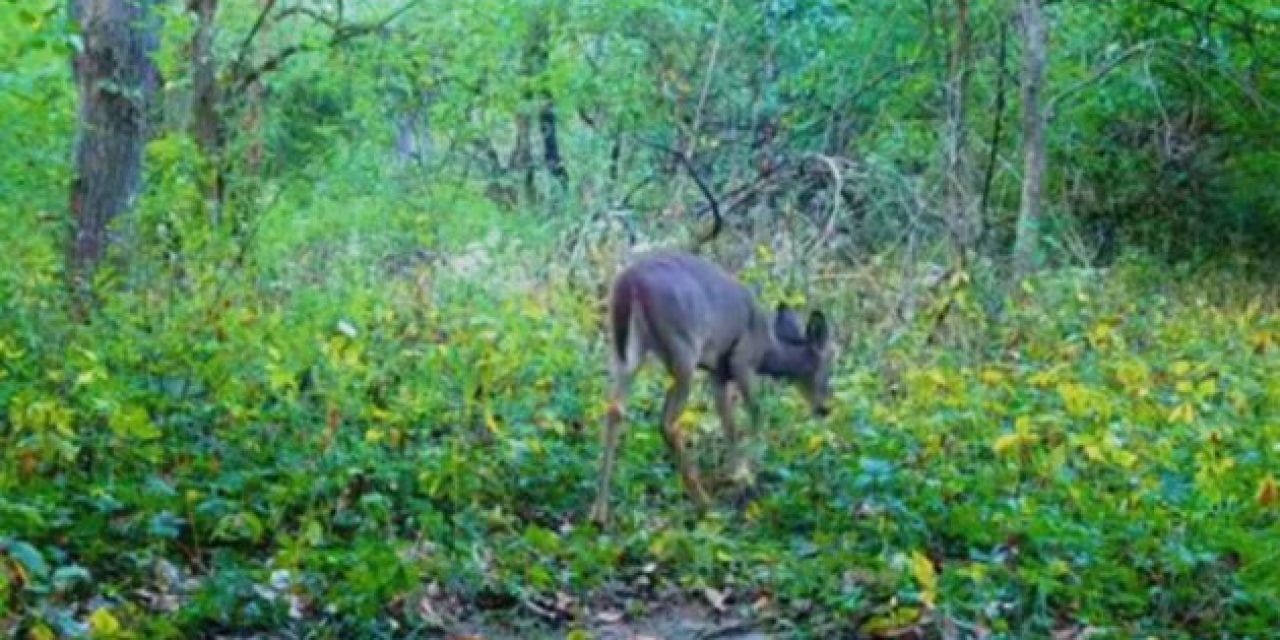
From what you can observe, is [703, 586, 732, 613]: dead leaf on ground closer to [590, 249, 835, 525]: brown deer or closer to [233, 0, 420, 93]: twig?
[590, 249, 835, 525]: brown deer

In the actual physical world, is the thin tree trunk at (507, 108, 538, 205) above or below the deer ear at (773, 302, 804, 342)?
above

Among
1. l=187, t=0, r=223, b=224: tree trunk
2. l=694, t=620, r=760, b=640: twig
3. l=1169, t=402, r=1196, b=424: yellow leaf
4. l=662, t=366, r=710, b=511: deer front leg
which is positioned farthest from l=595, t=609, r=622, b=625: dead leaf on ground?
l=187, t=0, r=223, b=224: tree trunk

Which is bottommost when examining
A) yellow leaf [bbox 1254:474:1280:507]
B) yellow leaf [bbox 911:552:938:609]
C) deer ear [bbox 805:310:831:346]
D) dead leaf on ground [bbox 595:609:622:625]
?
dead leaf on ground [bbox 595:609:622:625]

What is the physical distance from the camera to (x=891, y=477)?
773 centimetres

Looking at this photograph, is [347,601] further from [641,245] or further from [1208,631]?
[641,245]

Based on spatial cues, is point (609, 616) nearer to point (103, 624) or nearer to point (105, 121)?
point (103, 624)

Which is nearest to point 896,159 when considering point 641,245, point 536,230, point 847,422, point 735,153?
point 735,153

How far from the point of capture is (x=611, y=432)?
786 centimetres

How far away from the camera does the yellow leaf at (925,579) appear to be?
19.3ft

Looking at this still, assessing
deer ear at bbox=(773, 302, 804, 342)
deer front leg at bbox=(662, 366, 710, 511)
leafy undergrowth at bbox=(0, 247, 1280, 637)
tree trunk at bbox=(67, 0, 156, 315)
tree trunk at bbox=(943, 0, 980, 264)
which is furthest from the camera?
tree trunk at bbox=(943, 0, 980, 264)

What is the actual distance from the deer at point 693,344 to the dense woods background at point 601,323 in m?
0.26

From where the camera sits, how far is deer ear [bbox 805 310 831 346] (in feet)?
31.2

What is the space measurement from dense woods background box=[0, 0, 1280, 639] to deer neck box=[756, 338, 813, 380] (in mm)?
285

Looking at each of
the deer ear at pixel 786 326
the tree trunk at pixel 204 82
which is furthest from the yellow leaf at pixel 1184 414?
the tree trunk at pixel 204 82
